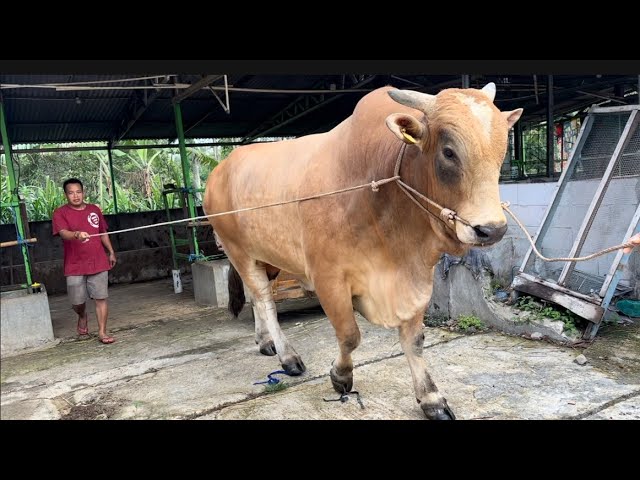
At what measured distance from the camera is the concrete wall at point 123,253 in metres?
8.02

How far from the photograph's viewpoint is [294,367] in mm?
3750

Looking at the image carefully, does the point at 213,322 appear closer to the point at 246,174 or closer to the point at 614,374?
the point at 246,174

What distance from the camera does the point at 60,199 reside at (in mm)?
9547

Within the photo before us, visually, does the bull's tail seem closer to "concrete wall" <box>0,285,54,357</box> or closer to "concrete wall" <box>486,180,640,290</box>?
"concrete wall" <box>0,285,54,357</box>

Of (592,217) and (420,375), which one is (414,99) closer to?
(420,375)

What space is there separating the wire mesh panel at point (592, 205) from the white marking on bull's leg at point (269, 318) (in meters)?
2.30

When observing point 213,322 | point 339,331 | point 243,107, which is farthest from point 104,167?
point 339,331

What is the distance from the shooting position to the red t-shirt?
15.8ft

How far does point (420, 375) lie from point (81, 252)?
11.5 ft

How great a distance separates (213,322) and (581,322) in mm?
3520

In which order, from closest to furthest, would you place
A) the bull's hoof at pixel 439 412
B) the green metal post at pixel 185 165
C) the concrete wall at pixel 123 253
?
the bull's hoof at pixel 439 412, the green metal post at pixel 185 165, the concrete wall at pixel 123 253

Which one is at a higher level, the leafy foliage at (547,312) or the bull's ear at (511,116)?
the bull's ear at (511,116)

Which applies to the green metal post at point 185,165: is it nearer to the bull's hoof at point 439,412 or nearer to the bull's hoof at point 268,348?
the bull's hoof at point 268,348

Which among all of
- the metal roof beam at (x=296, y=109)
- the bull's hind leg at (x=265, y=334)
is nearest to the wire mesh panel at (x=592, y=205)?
the bull's hind leg at (x=265, y=334)
